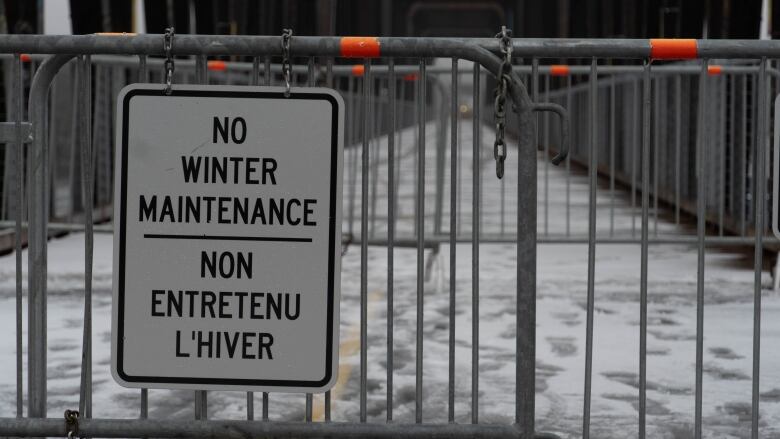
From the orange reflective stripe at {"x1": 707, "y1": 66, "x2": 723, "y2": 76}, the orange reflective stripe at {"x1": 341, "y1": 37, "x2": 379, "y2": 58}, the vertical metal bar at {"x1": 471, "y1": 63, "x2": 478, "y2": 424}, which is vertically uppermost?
the orange reflective stripe at {"x1": 707, "y1": 66, "x2": 723, "y2": 76}

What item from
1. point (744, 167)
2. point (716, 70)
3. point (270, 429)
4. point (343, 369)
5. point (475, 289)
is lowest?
point (343, 369)

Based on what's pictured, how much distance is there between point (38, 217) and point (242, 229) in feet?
2.24

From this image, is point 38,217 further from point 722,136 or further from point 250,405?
point 722,136

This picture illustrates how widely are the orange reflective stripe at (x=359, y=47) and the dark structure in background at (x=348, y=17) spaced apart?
7.34 m

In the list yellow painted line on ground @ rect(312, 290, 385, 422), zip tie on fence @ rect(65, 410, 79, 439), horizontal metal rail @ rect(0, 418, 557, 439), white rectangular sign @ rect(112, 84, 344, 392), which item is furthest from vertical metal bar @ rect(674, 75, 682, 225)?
zip tie on fence @ rect(65, 410, 79, 439)

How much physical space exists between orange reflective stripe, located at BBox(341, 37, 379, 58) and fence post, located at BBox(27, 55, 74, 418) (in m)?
0.81

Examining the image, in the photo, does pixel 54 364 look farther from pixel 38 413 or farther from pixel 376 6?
pixel 376 6

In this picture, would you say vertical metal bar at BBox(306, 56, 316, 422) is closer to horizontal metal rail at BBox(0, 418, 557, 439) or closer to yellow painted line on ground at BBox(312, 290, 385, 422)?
horizontal metal rail at BBox(0, 418, 557, 439)

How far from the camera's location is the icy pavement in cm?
515

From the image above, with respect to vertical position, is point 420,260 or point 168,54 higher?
point 168,54

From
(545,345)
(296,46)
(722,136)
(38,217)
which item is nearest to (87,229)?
(38,217)

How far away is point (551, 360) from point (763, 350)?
3.41ft

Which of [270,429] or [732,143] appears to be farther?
[732,143]

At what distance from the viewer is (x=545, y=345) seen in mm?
6645
